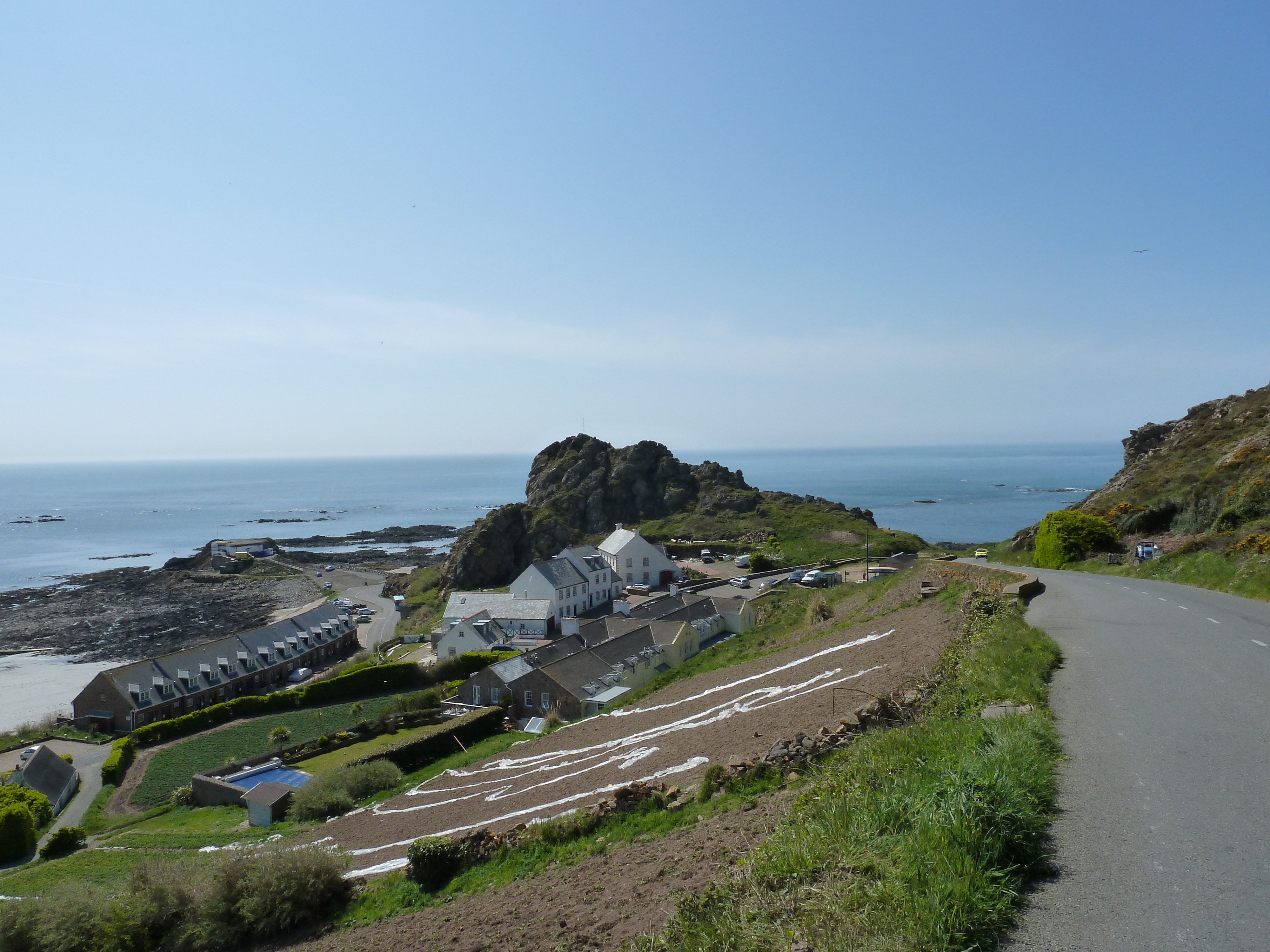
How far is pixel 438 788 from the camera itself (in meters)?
25.7

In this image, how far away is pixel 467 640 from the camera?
56.8m

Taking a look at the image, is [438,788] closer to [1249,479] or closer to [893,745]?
[893,745]

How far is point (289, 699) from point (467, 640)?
1337cm

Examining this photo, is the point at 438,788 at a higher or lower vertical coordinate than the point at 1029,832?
lower

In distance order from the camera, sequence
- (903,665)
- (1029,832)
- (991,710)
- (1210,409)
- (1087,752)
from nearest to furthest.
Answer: (1029,832) < (1087,752) < (991,710) < (903,665) < (1210,409)

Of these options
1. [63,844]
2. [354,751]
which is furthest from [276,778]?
[63,844]

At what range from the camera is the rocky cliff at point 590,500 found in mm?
95375

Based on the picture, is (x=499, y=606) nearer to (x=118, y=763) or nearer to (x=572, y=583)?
(x=572, y=583)

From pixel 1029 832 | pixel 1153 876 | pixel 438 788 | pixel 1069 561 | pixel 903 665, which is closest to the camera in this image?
pixel 1153 876

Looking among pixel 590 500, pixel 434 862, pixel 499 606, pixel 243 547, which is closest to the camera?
pixel 434 862

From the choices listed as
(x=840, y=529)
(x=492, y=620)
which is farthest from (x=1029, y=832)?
(x=840, y=529)

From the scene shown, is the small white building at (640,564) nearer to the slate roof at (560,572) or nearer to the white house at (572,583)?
the white house at (572,583)

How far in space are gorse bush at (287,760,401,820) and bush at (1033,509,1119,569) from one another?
1408 inches

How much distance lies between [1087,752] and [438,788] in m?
22.4
